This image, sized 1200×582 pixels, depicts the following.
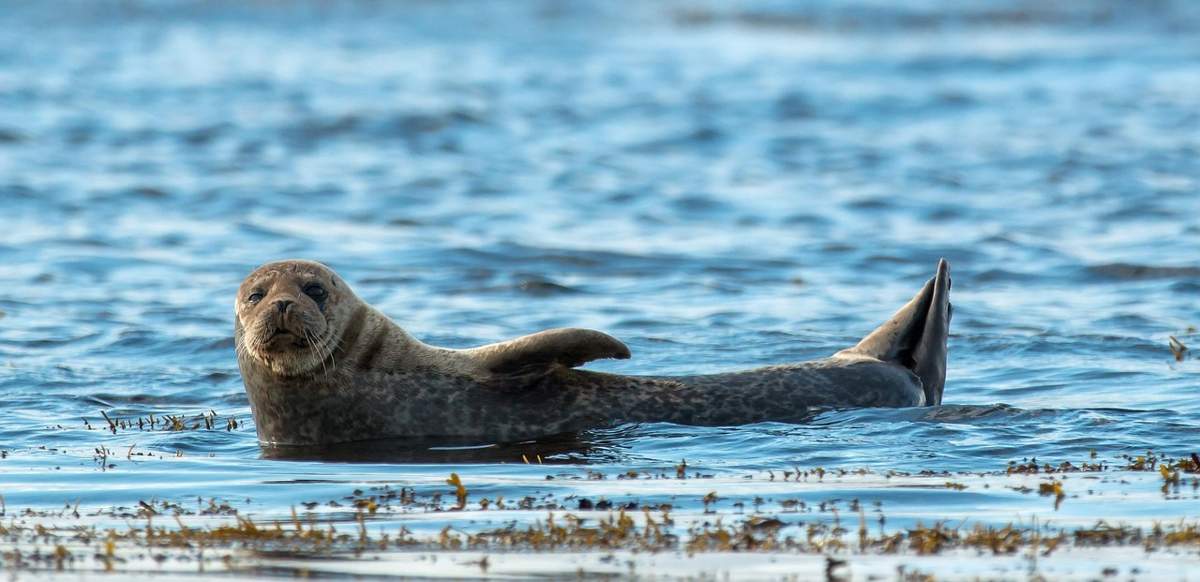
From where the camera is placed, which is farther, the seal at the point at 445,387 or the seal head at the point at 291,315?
the seal at the point at 445,387

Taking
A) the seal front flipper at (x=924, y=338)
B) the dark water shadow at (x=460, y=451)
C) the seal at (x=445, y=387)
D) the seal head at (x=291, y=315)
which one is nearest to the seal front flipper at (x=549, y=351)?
the seal at (x=445, y=387)

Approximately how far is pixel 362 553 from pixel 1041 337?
7.71m

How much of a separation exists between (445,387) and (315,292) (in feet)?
2.69

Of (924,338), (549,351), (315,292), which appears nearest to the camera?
(549,351)

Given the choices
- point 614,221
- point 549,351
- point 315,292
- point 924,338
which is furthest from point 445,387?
point 614,221

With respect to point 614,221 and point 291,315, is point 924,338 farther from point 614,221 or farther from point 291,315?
point 614,221

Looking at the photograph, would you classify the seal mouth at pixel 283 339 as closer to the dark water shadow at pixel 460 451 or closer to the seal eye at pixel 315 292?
the seal eye at pixel 315 292

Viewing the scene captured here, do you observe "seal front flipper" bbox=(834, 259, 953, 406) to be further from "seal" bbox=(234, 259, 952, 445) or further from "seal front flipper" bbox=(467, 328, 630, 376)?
"seal front flipper" bbox=(467, 328, 630, 376)

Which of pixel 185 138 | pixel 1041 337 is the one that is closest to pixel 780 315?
pixel 1041 337

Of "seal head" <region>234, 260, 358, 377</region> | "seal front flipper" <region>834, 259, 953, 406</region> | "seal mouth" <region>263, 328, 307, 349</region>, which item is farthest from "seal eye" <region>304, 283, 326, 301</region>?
"seal front flipper" <region>834, 259, 953, 406</region>

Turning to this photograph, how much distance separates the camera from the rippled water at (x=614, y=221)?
373 inches

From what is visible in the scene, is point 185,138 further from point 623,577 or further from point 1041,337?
point 623,577

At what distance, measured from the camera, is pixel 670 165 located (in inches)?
922

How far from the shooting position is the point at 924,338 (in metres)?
10.3
